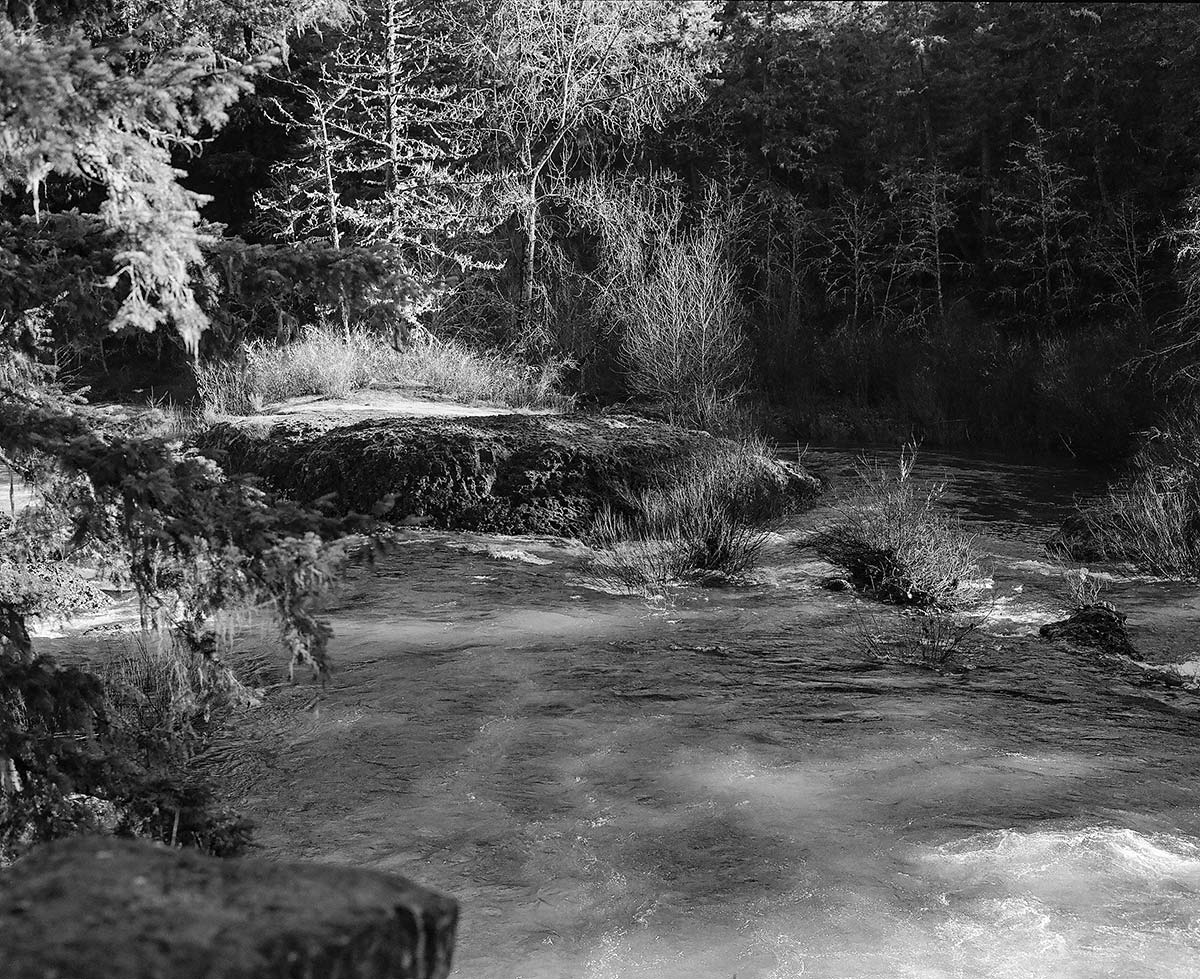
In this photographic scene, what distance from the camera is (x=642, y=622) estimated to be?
7.55 m

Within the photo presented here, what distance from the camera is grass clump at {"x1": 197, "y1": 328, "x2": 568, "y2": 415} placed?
1465 centimetres

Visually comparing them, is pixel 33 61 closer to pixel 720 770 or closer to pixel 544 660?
pixel 720 770

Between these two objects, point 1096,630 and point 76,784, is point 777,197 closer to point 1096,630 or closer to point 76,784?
→ point 1096,630

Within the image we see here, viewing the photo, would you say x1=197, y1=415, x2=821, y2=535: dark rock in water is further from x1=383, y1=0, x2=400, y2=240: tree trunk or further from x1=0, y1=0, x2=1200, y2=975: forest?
x1=383, y1=0, x2=400, y2=240: tree trunk

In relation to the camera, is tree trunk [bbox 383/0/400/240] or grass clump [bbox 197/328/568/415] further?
tree trunk [bbox 383/0/400/240]

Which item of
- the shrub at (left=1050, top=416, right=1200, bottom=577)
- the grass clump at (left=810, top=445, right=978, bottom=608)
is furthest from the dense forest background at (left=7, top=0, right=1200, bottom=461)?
the grass clump at (left=810, top=445, right=978, bottom=608)

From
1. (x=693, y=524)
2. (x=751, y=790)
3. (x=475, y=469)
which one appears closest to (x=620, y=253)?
(x=475, y=469)

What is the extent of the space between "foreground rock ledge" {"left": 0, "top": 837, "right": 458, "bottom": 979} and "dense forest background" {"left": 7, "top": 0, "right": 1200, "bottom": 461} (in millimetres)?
11341

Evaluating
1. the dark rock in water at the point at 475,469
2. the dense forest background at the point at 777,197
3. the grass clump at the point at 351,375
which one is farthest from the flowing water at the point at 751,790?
the grass clump at the point at 351,375

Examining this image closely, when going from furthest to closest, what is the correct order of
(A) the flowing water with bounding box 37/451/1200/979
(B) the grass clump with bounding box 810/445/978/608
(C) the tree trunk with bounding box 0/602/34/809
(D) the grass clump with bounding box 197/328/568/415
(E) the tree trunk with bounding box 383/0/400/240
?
1. (E) the tree trunk with bounding box 383/0/400/240
2. (D) the grass clump with bounding box 197/328/568/415
3. (B) the grass clump with bounding box 810/445/978/608
4. (A) the flowing water with bounding box 37/451/1200/979
5. (C) the tree trunk with bounding box 0/602/34/809

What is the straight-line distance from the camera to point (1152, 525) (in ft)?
28.9

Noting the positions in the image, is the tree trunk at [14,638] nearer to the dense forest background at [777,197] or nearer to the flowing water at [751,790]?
the flowing water at [751,790]

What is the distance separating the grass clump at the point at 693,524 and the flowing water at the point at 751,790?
2.28 ft

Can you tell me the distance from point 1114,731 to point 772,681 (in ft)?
5.84
